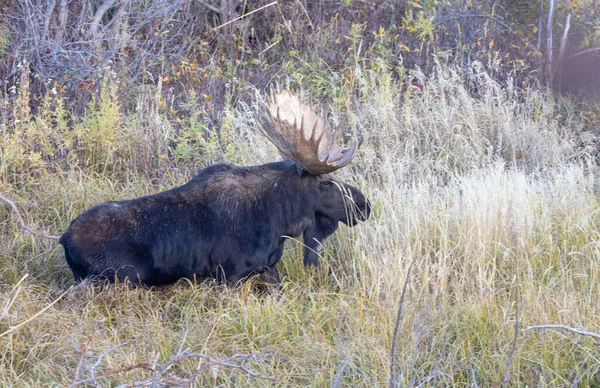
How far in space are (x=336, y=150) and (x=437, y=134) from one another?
216cm

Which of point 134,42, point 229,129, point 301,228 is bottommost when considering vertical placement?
point 301,228

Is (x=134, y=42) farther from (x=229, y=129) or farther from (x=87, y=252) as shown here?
(x=87, y=252)

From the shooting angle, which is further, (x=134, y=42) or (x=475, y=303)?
(x=134, y=42)

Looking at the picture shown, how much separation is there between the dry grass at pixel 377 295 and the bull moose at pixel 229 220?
171 mm

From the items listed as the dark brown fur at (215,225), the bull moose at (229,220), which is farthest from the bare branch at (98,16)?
the dark brown fur at (215,225)

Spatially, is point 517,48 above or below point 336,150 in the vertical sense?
above

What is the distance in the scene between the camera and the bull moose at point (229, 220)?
214 inches

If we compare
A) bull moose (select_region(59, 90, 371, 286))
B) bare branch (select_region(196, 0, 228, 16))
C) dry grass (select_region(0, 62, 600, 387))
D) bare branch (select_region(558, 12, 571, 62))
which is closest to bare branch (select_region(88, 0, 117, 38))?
bare branch (select_region(196, 0, 228, 16))

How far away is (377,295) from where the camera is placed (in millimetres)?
5227

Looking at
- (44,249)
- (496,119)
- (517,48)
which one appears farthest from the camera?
(517,48)

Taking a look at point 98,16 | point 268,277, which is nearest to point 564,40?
point 98,16

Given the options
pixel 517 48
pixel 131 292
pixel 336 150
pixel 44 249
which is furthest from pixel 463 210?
pixel 517 48

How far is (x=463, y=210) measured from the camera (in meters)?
6.25

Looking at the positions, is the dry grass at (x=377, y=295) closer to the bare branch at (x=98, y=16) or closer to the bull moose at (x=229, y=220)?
the bull moose at (x=229, y=220)
